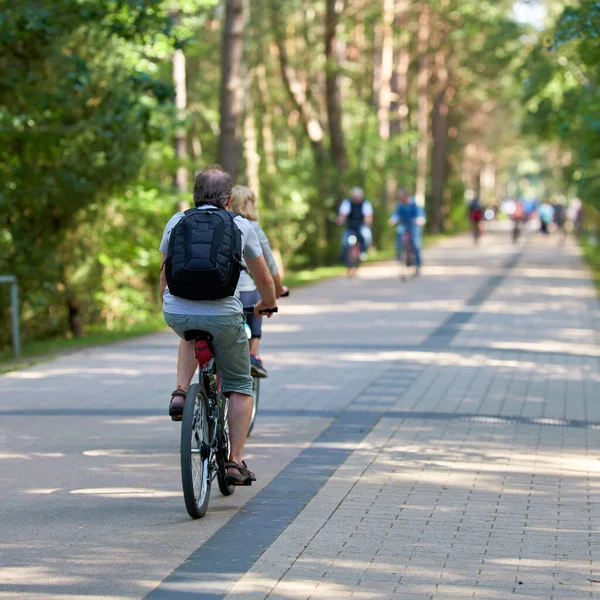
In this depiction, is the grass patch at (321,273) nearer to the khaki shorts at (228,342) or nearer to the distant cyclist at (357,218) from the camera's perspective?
the distant cyclist at (357,218)

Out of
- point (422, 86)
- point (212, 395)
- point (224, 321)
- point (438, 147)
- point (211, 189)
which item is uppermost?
point (422, 86)

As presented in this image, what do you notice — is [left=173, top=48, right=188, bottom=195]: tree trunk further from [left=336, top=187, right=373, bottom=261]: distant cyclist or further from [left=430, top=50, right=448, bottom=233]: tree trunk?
[left=430, top=50, right=448, bottom=233]: tree trunk

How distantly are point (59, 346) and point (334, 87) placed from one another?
18970mm

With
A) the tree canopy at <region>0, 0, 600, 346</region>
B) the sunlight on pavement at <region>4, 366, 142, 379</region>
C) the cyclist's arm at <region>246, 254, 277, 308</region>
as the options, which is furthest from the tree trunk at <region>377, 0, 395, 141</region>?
the cyclist's arm at <region>246, 254, 277, 308</region>

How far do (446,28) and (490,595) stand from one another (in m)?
44.8

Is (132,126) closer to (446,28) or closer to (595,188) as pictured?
(595,188)

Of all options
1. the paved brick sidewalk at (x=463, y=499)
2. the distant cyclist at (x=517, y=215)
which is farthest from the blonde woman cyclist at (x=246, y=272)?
the distant cyclist at (x=517, y=215)

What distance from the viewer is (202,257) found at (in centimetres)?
628

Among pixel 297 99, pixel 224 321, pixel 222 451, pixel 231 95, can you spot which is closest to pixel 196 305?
pixel 224 321

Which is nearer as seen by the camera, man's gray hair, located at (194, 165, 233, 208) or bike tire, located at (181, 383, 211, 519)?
bike tire, located at (181, 383, 211, 519)

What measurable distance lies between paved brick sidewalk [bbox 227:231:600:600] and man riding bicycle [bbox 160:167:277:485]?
0.60 meters

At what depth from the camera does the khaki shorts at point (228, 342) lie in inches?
254

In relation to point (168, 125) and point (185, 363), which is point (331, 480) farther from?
point (168, 125)

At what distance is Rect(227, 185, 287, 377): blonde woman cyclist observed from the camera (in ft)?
25.0
